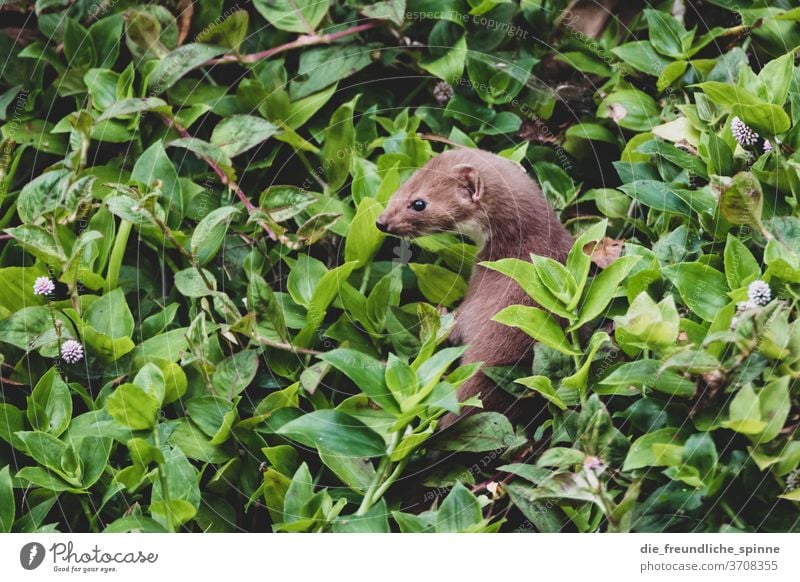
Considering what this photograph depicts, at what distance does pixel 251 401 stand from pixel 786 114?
0.69m

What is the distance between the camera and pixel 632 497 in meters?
0.93

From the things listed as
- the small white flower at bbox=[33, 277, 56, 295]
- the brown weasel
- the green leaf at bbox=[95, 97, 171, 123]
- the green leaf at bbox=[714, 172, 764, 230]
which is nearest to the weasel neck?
the brown weasel

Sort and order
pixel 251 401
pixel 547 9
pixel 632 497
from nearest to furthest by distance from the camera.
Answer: pixel 632 497 < pixel 251 401 < pixel 547 9

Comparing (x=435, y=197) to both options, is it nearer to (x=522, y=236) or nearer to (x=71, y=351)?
(x=522, y=236)

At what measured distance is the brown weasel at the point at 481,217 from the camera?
46.0 inches

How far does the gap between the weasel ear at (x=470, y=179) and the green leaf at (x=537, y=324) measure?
29 cm

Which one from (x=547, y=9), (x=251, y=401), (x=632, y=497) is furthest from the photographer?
(x=547, y=9)

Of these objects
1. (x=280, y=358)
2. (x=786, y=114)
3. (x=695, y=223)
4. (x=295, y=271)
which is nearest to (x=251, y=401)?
(x=280, y=358)

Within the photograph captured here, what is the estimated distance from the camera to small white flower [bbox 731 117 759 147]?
1.07 metres

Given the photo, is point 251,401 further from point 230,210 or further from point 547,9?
Answer: point 547,9

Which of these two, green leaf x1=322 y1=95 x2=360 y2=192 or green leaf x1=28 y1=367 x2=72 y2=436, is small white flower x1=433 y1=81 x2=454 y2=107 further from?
green leaf x1=28 y1=367 x2=72 y2=436

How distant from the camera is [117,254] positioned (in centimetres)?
115

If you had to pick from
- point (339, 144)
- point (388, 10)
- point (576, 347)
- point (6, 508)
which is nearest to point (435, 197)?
point (339, 144)
